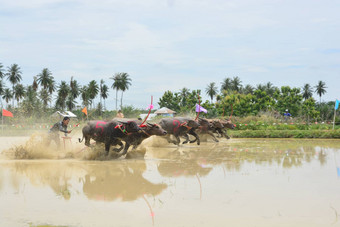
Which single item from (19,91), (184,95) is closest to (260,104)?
(184,95)

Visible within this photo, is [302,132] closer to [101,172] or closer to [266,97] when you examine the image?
[101,172]

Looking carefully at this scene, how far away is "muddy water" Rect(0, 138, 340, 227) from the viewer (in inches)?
209

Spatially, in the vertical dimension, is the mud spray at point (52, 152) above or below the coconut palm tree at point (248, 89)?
below

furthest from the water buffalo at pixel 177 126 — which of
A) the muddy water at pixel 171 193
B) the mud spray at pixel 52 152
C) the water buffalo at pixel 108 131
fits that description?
the muddy water at pixel 171 193

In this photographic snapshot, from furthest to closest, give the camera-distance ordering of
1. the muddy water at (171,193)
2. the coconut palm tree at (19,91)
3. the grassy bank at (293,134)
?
1. the coconut palm tree at (19,91)
2. the grassy bank at (293,134)
3. the muddy water at (171,193)

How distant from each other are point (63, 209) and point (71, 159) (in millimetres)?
6454

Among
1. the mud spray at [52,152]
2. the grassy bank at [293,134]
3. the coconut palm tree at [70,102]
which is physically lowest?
the mud spray at [52,152]

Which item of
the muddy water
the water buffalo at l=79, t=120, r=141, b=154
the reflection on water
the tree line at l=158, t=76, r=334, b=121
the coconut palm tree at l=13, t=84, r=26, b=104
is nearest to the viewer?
the muddy water

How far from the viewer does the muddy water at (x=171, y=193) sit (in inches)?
209

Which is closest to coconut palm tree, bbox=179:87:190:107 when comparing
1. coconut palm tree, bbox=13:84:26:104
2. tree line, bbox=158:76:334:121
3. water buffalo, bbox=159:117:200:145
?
tree line, bbox=158:76:334:121

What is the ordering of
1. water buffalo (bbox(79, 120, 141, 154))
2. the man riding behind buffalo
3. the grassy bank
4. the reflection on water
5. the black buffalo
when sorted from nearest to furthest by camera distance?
the reflection on water < water buffalo (bbox(79, 120, 141, 154)) < the black buffalo < the man riding behind buffalo < the grassy bank

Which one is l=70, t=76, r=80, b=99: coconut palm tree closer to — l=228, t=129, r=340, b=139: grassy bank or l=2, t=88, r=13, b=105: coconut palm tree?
l=2, t=88, r=13, b=105: coconut palm tree

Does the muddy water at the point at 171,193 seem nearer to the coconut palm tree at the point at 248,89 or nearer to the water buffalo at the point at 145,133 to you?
the water buffalo at the point at 145,133

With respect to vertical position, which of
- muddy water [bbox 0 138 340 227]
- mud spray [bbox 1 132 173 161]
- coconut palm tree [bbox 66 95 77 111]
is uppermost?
coconut palm tree [bbox 66 95 77 111]
